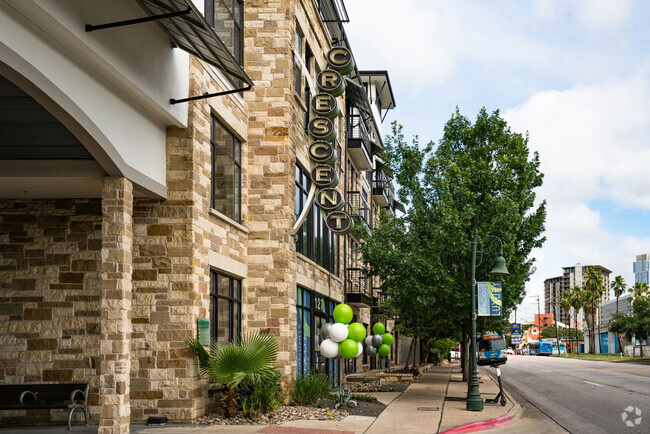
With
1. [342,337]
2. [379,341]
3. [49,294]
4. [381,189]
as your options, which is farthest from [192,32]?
[381,189]

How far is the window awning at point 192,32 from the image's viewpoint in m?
11.3

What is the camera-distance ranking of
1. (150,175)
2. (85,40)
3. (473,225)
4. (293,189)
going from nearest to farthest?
(85,40) → (150,175) → (293,189) → (473,225)

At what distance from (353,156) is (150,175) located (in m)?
23.7

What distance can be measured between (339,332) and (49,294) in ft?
24.1

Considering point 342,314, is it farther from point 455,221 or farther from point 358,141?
point 358,141

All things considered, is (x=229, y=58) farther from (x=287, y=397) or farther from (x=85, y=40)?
(x=287, y=397)

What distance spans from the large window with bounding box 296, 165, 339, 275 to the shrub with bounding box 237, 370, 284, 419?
6901mm

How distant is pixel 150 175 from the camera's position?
1386 cm

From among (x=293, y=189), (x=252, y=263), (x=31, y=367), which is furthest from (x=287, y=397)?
(x=31, y=367)

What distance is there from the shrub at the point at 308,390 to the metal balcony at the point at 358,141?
1753 centimetres

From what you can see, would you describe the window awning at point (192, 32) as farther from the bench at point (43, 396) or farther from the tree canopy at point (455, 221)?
the tree canopy at point (455, 221)

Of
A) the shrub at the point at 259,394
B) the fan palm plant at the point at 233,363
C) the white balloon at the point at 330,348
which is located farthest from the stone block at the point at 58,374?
the white balloon at the point at 330,348

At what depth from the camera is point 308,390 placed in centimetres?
1914

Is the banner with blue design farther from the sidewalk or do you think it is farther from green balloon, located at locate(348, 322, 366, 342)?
green balloon, located at locate(348, 322, 366, 342)
